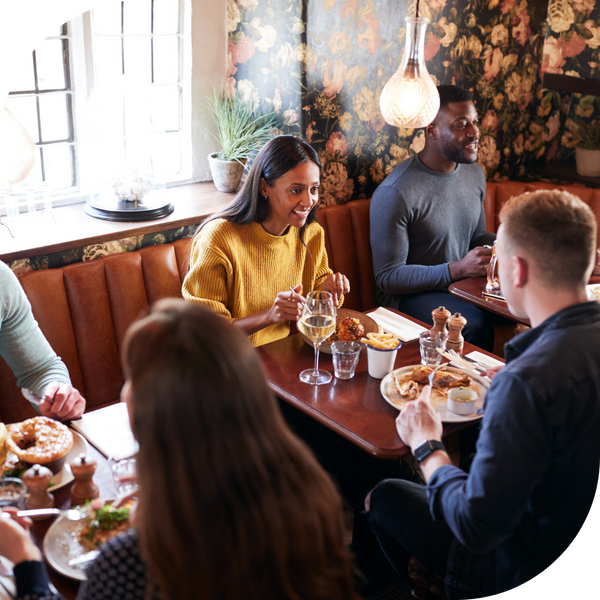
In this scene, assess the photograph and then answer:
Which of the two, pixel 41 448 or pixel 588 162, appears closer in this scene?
pixel 41 448

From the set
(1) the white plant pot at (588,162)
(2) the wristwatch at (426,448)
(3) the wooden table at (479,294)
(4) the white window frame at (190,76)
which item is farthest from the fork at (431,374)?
(1) the white plant pot at (588,162)

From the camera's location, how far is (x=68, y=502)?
129 centimetres

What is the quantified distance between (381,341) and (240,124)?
1.43 meters

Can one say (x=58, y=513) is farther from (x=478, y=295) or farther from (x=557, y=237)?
(x=478, y=295)

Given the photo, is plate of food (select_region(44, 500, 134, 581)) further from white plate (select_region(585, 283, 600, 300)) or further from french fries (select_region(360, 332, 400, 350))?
white plate (select_region(585, 283, 600, 300))

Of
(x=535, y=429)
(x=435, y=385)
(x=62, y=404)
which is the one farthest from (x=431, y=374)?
(x=62, y=404)

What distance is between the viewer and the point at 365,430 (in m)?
1.60

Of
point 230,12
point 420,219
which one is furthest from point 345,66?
point 420,219

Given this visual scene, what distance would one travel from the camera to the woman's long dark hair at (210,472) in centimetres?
82

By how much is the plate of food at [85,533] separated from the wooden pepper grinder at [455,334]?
112 cm

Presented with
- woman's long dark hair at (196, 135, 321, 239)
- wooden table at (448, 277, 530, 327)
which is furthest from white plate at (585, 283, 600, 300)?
woman's long dark hair at (196, 135, 321, 239)

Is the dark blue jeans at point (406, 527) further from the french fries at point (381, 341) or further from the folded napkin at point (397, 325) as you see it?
the folded napkin at point (397, 325)

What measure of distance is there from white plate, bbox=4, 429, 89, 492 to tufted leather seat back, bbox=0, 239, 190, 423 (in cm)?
82

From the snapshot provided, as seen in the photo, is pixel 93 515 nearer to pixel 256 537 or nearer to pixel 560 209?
pixel 256 537
